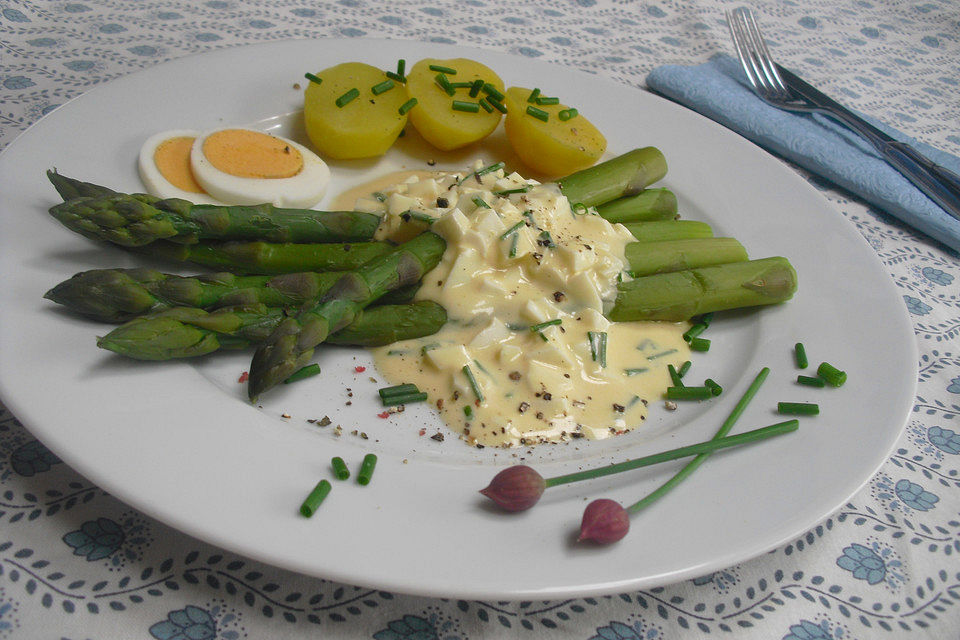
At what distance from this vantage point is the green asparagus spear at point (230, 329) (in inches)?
92.3

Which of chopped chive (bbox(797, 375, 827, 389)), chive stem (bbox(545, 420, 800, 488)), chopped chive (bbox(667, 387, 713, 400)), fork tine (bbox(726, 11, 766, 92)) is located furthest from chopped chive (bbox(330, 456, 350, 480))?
fork tine (bbox(726, 11, 766, 92))

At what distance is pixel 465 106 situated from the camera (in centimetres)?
381

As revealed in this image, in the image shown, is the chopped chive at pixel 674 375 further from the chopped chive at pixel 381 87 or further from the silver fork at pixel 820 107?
the silver fork at pixel 820 107

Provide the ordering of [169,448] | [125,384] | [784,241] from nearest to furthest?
[169,448] → [125,384] → [784,241]

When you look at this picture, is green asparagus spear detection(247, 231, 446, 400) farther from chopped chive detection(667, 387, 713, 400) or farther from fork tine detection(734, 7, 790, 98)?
fork tine detection(734, 7, 790, 98)

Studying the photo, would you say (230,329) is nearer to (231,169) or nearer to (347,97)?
(231,169)

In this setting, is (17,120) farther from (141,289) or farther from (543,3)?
(543,3)

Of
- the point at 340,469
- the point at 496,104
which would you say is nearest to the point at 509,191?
the point at 496,104

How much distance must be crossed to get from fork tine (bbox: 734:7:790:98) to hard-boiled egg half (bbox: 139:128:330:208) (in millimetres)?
3071

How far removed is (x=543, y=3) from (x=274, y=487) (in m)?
5.04

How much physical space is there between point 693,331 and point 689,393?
0.42 m

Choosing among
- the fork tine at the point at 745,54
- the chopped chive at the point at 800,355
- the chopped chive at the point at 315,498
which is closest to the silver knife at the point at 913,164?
the fork tine at the point at 745,54

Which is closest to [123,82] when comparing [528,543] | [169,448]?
[169,448]

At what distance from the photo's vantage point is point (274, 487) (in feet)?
6.85
